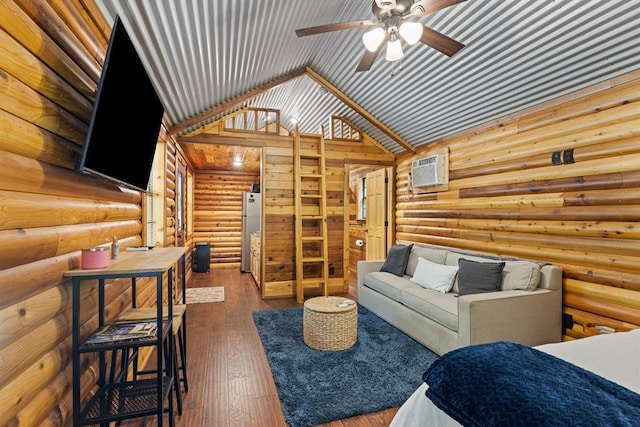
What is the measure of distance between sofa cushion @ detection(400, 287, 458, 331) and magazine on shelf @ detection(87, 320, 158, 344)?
7.33ft

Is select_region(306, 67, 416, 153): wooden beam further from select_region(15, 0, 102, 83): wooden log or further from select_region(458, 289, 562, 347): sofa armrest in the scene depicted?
select_region(15, 0, 102, 83): wooden log

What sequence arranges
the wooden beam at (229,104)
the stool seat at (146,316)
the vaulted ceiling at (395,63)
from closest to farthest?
the stool seat at (146,316) < the vaulted ceiling at (395,63) < the wooden beam at (229,104)

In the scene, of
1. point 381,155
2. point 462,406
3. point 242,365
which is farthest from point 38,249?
point 381,155

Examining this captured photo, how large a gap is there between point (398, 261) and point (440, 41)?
2.68 m

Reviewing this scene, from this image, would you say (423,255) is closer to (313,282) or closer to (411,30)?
(313,282)

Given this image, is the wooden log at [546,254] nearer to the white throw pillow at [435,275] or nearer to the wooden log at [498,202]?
the wooden log at [498,202]

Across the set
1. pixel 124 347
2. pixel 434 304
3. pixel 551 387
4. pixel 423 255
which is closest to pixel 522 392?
pixel 551 387

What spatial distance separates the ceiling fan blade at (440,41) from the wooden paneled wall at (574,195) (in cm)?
134

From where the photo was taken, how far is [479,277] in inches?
121

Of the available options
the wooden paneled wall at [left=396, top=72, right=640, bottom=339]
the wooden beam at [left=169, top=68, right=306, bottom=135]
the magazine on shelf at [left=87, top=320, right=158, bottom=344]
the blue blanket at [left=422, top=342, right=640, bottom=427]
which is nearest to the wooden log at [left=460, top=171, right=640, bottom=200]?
the wooden paneled wall at [left=396, top=72, right=640, bottom=339]

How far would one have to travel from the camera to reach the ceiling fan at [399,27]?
203cm

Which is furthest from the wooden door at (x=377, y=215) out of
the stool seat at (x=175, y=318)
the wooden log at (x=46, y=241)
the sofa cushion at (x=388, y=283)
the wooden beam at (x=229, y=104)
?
the wooden log at (x=46, y=241)

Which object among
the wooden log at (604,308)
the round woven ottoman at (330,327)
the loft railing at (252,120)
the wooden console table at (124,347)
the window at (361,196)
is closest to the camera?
the wooden console table at (124,347)

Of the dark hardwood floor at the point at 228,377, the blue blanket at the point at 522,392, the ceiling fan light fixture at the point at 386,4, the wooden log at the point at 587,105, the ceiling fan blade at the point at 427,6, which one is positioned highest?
the ceiling fan blade at the point at 427,6
